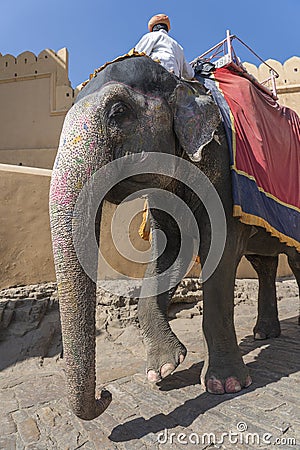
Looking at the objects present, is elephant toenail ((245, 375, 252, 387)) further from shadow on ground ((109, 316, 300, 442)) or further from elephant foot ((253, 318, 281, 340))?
elephant foot ((253, 318, 281, 340))

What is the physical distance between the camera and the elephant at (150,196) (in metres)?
1.43

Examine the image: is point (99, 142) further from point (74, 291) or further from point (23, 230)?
point (23, 230)

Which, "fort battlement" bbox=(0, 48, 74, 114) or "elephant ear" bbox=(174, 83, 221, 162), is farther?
"fort battlement" bbox=(0, 48, 74, 114)

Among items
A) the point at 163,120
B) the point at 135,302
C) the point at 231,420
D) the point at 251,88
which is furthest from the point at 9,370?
the point at 251,88

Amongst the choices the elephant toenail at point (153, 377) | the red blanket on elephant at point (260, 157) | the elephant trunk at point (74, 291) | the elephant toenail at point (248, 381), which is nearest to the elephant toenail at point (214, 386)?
the elephant toenail at point (248, 381)

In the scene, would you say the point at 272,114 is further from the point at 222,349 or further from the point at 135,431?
the point at 135,431

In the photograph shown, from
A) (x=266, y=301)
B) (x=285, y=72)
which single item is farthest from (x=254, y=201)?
(x=285, y=72)

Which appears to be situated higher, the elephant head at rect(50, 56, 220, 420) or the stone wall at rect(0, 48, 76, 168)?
the stone wall at rect(0, 48, 76, 168)

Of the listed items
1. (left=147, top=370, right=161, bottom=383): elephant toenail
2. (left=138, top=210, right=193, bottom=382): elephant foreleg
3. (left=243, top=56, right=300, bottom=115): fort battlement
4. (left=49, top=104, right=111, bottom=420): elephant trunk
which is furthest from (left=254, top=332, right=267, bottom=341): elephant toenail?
(left=243, top=56, right=300, bottom=115): fort battlement

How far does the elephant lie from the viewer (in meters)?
1.43

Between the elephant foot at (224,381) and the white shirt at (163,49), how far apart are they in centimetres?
148

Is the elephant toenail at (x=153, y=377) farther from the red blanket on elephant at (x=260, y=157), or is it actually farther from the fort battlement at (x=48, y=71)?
the fort battlement at (x=48, y=71)

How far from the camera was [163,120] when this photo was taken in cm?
186

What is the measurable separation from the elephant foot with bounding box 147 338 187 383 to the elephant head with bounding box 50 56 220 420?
677 mm
